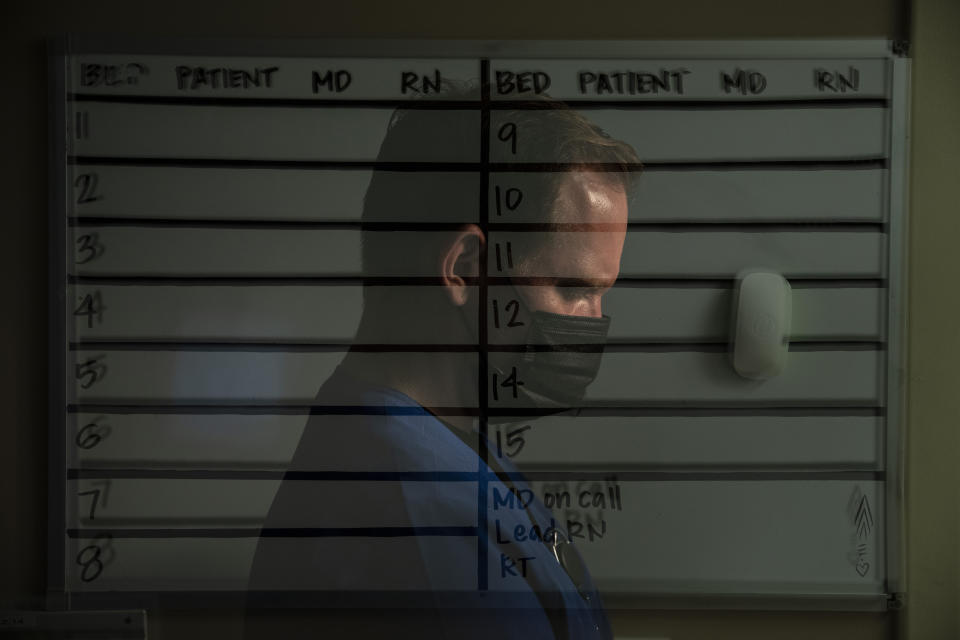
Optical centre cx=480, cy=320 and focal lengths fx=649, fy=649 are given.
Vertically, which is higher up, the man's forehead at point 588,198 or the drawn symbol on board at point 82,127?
the drawn symbol on board at point 82,127

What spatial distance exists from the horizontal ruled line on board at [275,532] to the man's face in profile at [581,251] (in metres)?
0.38

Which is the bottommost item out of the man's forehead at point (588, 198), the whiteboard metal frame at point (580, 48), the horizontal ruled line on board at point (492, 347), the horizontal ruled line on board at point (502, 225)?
the horizontal ruled line on board at point (492, 347)

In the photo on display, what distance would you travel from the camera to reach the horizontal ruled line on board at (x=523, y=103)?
1000mm

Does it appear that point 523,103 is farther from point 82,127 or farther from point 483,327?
point 82,127

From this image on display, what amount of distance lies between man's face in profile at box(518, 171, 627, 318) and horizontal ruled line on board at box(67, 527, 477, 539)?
0.38m

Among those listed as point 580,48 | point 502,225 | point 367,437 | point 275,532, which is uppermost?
point 580,48

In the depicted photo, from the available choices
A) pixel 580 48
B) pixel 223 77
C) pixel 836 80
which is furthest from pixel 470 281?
pixel 836 80

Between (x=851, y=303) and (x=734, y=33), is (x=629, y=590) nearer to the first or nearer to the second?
(x=851, y=303)

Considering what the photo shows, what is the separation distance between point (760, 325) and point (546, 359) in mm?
327

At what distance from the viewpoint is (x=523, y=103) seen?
100 cm

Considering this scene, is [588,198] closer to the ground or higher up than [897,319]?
higher up

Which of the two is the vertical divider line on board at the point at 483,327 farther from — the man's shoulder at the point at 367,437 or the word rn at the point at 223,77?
the word rn at the point at 223,77

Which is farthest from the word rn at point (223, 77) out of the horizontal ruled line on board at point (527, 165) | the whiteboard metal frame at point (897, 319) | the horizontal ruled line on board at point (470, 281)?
the whiteboard metal frame at point (897, 319)

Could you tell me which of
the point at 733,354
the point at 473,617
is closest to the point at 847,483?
the point at 733,354
